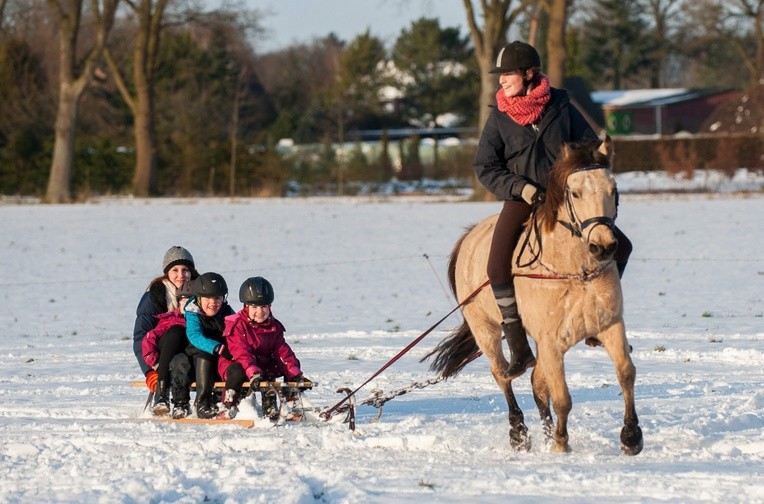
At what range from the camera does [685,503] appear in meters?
5.68

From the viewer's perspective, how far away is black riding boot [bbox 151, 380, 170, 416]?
9188mm

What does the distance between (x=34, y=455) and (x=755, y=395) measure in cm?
508

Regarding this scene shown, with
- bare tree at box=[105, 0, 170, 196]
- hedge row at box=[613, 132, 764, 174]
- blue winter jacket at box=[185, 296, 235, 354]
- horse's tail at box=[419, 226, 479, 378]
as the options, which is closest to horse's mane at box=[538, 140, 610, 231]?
horse's tail at box=[419, 226, 479, 378]

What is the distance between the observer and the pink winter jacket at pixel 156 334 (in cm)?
962

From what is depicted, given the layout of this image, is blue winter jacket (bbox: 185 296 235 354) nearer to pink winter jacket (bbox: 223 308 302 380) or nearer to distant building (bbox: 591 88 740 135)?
pink winter jacket (bbox: 223 308 302 380)

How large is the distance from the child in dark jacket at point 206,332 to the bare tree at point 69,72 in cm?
3269

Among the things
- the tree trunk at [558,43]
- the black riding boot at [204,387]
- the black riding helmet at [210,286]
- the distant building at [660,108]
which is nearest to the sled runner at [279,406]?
the black riding boot at [204,387]

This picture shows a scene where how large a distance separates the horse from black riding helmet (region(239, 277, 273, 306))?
1.86 m

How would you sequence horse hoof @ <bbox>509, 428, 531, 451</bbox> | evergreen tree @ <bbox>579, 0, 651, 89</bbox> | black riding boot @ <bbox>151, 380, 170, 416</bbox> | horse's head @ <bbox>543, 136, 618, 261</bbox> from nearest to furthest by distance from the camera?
horse's head @ <bbox>543, 136, 618, 261</bbox>
horse hoof @ <bbox>509, 428, 531, 451</bbox>
black riding boot @ <bbox>151, 380, 170, 416</bbox>
evergreen tree @ <bbox>579, 0, 651, 89</bbox>

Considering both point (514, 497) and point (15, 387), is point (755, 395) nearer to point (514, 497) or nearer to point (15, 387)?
point (514, 497)

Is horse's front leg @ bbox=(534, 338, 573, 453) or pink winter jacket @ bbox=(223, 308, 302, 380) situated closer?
horse's front leg @ bbox=(534, 338, 573, 453)

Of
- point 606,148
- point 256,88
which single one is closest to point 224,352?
point 606,148

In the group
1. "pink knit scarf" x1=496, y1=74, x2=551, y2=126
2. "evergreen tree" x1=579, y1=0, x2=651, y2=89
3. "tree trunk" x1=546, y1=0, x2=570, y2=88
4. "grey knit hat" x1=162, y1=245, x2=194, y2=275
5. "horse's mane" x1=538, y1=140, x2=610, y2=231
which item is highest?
"evergreen tree" x1=579, y1=0, x2=651, y2=89

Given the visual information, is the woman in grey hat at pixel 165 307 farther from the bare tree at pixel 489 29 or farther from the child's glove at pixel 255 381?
the bare tree at pixel 489 29
